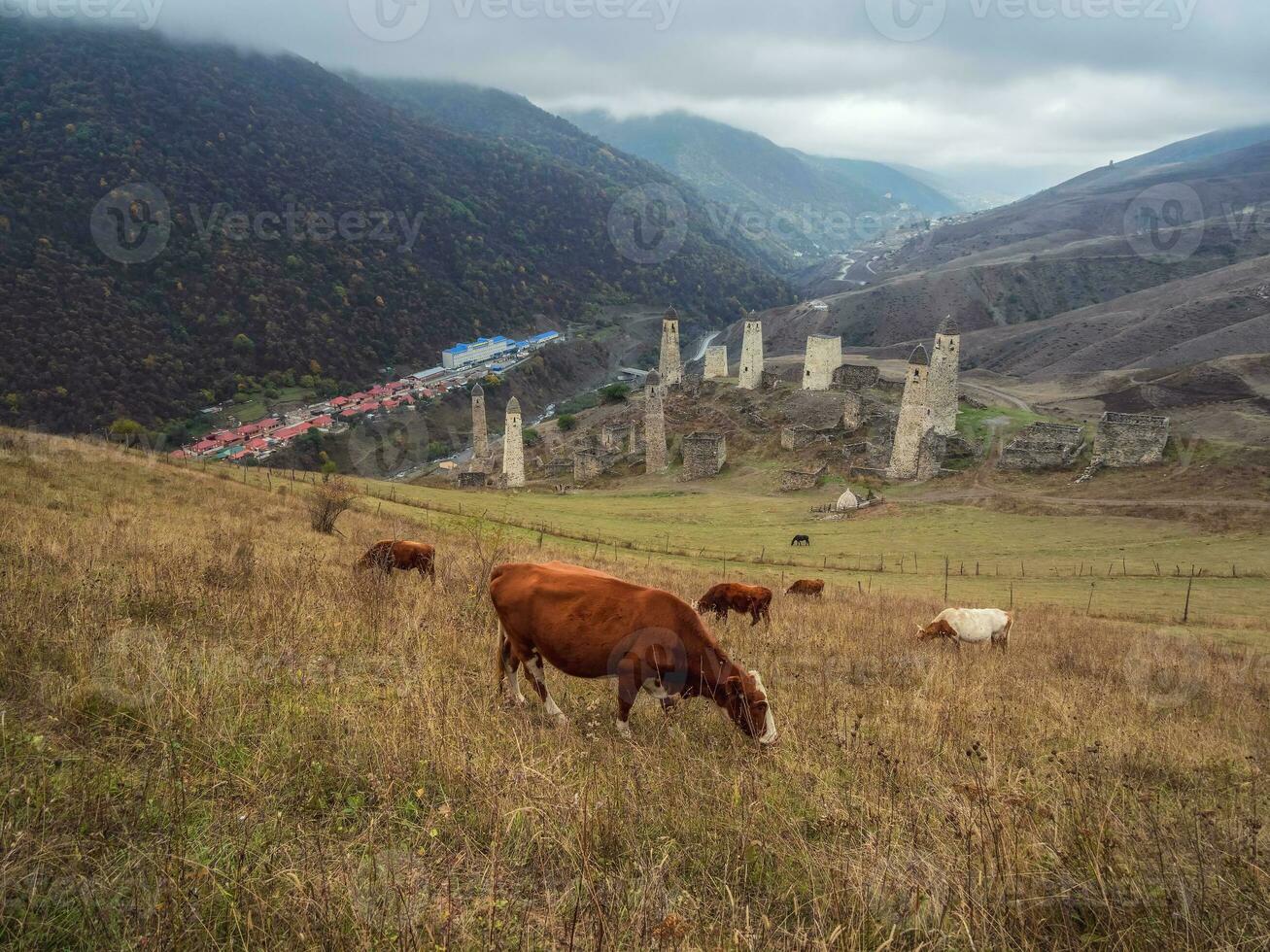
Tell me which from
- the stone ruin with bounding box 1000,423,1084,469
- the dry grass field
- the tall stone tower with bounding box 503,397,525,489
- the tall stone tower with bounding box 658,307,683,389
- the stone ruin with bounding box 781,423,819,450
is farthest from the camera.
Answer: the tall stone tower with bounding box 658,307,683,389

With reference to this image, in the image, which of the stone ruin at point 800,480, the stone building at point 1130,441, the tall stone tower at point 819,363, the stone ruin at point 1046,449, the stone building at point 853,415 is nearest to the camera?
the stone building at point 1130,441

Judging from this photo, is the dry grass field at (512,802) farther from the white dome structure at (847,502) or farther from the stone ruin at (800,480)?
the stone ruin at (800,480)

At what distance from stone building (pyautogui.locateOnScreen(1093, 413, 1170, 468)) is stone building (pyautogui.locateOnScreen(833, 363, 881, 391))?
66.9ft

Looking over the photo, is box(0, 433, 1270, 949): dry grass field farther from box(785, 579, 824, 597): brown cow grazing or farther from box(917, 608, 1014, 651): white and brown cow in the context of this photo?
box(785, 579, 824, 597): brown cow grazing

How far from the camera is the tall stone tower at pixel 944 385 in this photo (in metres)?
42.6

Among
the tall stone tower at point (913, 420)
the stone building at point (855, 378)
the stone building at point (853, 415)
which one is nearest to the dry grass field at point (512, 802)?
the tall stone tower at point (913, 420)

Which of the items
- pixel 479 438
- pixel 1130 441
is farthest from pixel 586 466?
pixel 1130 441

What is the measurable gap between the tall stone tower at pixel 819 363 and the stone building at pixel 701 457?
11.2 meters

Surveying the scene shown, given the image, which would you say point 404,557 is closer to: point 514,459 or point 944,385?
point 944,385

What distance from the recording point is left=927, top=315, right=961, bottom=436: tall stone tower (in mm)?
42562

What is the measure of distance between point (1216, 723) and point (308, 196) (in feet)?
457

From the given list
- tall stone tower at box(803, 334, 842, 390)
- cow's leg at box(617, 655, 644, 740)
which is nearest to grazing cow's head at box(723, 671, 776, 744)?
cow's leg at box(617, 655, 644, 740)

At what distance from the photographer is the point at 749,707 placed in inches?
197

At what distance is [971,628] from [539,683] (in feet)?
30.9
